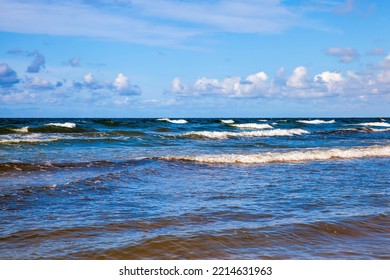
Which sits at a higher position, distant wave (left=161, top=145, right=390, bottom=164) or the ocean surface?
distant wave (left=161, top=145, right=390, bottom=164)

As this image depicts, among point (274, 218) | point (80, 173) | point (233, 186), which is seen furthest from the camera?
point (80, 173)

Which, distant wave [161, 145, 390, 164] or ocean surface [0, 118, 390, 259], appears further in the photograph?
distant wave [161, 145, 390, 164]

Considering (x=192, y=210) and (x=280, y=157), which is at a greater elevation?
(x=280, y=157)

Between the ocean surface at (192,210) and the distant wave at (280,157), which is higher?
the distant wave at (280,157)

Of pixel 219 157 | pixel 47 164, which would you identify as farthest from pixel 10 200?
pixel 219 157

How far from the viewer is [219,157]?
1552 centimetres

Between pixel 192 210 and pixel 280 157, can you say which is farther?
pixel 280 157

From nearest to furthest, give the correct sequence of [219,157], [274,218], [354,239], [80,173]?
[354,239] → [274,218] → [80,173] → [219,157]

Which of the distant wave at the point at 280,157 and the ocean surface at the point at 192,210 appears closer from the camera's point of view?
the ocean surface at the point at 192,210
